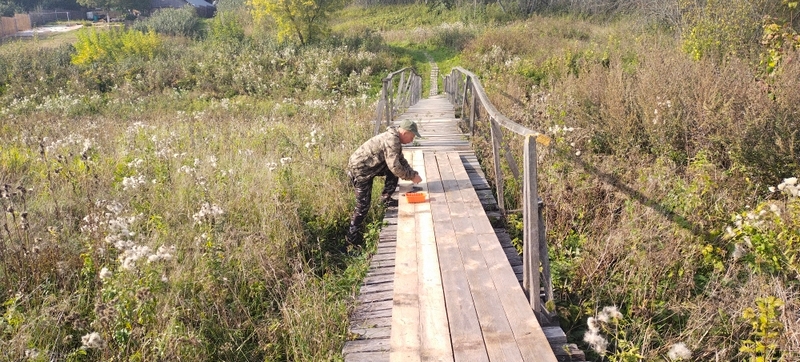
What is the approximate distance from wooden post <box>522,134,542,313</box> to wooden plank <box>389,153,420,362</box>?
0.77m

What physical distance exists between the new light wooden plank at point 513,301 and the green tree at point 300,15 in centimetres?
2345

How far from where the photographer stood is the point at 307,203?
5.50 meters

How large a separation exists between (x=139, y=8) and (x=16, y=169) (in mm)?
51569

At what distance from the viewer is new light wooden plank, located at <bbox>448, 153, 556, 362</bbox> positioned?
8.25 ft

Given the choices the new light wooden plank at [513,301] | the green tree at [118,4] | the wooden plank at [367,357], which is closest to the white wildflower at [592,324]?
the new light wooden plank at [513,301]

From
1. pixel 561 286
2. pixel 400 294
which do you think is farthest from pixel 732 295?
pixel 400 294

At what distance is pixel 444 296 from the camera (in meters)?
3.05

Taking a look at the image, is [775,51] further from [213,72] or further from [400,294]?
[213,72]

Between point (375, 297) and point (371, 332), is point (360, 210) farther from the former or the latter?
point (371, 332)

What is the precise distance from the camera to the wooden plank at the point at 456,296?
255 centimetres

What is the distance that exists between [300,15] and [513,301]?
81.7ft

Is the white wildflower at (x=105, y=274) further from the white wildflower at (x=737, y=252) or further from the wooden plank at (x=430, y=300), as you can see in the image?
the white wildflower at (x=737, y=252)

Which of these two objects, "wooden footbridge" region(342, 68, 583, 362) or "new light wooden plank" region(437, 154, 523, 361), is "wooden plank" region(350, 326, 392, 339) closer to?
"wooden footbridge" region(342, 68, 583, 362)

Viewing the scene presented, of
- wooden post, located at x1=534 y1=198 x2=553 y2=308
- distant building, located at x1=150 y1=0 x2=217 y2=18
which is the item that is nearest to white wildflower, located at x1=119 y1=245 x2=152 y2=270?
wooden post, located at x1=534 y1=198 x2=553 y2=308
